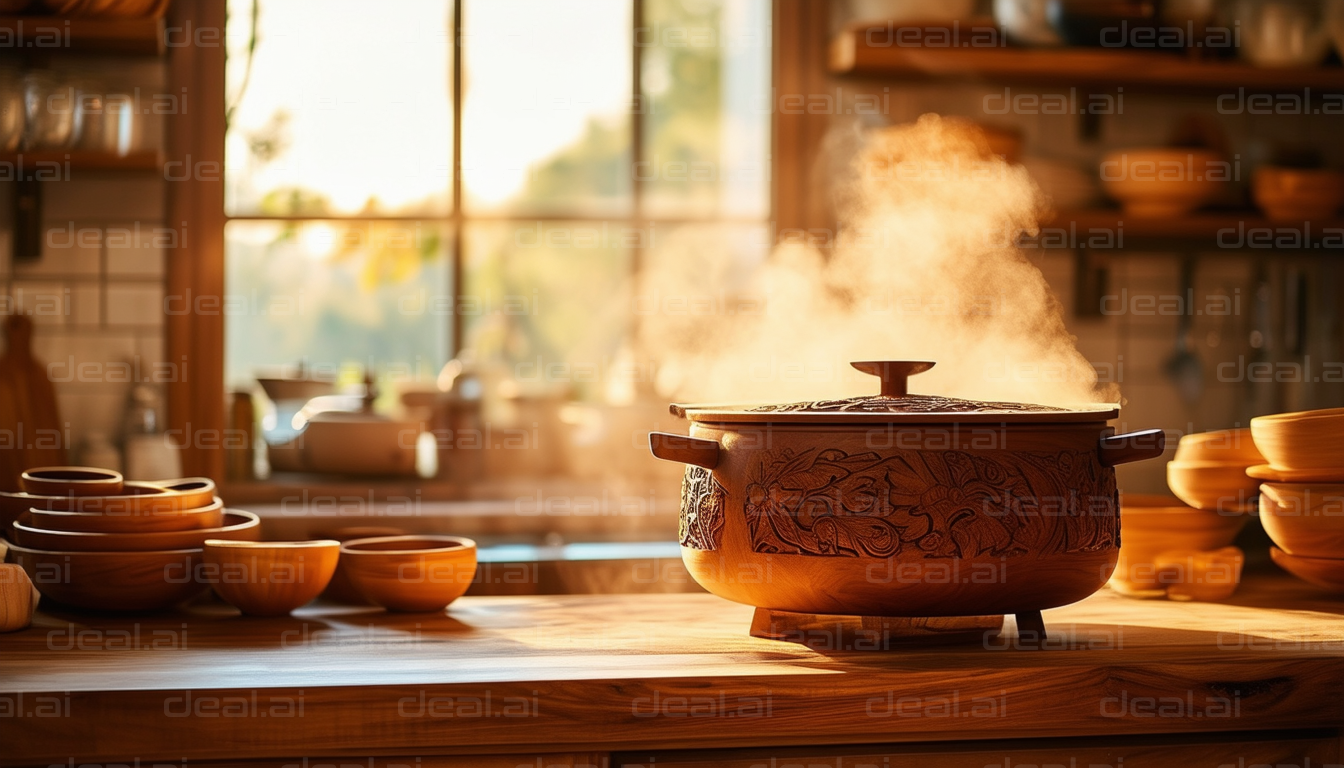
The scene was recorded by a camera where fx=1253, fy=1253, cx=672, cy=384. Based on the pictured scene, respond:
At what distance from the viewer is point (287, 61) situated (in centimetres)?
283

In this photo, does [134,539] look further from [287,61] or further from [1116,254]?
[1116,254]

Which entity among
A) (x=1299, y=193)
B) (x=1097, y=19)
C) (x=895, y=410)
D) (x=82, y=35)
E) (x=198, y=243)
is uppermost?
(x=1097, y=19)

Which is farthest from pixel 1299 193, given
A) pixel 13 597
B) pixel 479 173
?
pixel 13 597

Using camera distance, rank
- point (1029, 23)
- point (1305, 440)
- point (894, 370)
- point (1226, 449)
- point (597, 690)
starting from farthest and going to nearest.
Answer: point (1029, 23) < point (1226, 449) < point (1305, 440) < point (894, 370) < point (597, 690)

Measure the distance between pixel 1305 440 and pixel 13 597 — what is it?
1.35 meters

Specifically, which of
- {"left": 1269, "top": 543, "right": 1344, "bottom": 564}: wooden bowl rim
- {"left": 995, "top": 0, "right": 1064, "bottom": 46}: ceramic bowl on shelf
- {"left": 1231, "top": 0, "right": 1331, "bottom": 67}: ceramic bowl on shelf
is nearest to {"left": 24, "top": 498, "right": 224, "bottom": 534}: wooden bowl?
{"left": 1269, "top": 543, "right": 1344, "bottom": 564}: wooden bowl rim

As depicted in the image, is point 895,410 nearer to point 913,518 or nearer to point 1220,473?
point 913,518

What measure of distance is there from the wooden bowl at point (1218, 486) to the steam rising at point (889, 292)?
0.51 meters

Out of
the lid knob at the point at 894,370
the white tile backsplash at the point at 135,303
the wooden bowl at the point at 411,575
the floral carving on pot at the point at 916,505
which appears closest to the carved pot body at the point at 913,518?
the floral carving on pot at the point at 916,505

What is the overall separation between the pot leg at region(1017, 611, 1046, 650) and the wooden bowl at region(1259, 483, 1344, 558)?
387 mm

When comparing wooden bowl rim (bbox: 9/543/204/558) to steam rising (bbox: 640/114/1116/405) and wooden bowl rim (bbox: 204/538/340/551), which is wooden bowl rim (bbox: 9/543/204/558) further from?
steam rising (bbox: 640/114/1116/405)

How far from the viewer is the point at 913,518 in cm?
109

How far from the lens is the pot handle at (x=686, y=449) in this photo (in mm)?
1142

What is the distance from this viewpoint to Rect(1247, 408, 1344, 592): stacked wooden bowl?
53.2 inches
